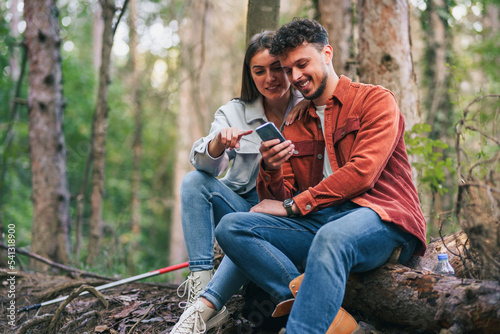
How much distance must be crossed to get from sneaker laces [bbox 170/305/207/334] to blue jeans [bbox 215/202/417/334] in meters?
0.36

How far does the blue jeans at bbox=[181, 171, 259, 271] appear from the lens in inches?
108

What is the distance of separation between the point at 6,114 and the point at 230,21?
7399 mm

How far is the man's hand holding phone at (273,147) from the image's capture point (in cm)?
233

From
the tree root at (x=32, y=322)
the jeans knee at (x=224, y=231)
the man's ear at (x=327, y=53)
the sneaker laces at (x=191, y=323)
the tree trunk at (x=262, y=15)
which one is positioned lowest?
the tree root at (x=32, y=322)

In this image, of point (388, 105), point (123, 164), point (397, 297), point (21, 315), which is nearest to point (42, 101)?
point (21, 315)

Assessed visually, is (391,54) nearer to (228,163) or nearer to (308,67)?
(308,67)

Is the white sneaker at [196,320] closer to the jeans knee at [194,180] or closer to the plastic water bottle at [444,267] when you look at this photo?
the jeans knee at [194,180]

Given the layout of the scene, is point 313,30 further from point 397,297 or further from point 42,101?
point 42,101

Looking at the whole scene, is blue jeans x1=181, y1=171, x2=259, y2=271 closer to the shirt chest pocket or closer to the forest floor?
the forest floor

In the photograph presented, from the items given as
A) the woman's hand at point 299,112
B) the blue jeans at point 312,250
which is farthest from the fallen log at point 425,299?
the woman's hand at point 299,112

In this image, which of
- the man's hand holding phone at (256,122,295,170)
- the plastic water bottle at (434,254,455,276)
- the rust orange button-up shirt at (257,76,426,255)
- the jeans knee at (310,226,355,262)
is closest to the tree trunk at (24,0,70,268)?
the rust orange button-up shirt at (257,76,426,255)

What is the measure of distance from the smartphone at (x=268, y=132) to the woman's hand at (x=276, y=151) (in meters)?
0.06

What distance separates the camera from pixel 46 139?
5145 millimetres

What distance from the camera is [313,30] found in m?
2.49
